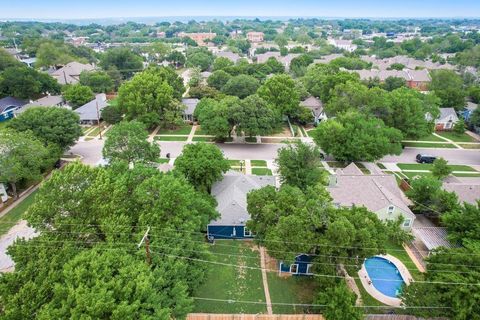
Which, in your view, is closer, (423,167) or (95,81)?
(423,167)

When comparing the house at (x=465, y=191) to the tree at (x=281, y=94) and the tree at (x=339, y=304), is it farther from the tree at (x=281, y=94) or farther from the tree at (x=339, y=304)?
the tree at (x=281, y=94)

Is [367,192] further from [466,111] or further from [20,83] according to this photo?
[20,83]

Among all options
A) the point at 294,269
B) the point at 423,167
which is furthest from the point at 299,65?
the point at 294,269

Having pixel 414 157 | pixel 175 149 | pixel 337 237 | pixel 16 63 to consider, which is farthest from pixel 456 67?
pixel 16 63

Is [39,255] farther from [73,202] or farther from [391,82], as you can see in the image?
[391,82]

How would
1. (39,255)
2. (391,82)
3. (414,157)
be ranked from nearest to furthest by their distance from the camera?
(39,255)
(414,157)
(391,82)

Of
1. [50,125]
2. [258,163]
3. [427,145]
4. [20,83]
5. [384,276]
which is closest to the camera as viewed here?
[384,276]

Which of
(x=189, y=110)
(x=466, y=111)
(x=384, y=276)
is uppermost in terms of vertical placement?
(x=189, y=110)
